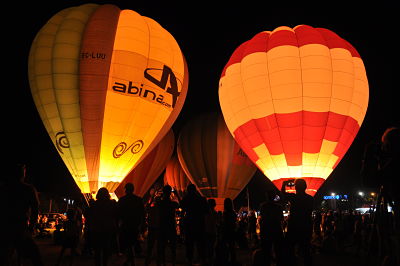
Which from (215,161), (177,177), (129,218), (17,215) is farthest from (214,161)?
(17,215)

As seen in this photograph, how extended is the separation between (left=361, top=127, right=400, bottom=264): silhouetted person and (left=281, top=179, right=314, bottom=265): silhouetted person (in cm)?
229

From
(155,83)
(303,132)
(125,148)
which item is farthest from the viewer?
(155,83)

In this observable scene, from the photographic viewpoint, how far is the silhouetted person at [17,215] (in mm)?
4004

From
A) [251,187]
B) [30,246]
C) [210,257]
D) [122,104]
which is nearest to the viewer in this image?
[30,246]

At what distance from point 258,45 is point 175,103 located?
12.6 ft

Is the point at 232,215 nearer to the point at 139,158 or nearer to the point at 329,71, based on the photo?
the point at 139,158

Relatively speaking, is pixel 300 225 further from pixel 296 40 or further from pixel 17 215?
pixel 296 40

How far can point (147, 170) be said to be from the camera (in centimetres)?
2100

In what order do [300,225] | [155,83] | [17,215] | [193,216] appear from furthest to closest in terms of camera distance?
[155,83] < [193,216] < [300,225] < [17,215]

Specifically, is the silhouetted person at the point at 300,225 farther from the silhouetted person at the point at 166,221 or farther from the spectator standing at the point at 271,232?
the silhouetted person at the point at 166,221

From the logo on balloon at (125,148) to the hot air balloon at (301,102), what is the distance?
402cm

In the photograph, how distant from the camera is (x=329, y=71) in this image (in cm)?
1327

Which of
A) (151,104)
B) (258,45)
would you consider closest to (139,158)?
(151,104)

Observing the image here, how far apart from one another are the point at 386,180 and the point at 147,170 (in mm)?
18722
